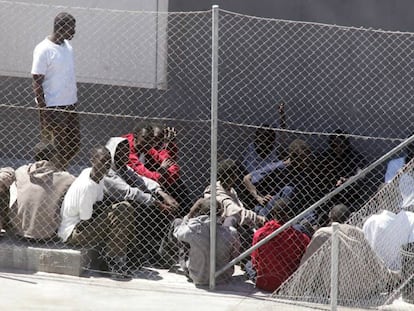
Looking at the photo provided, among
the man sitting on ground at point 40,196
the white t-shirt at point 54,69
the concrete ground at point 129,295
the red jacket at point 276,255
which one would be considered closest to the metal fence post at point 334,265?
the concrete ground at point 129,295

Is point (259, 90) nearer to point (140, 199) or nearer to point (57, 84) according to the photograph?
point (140, 199)

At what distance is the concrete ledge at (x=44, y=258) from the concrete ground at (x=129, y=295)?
7 cm

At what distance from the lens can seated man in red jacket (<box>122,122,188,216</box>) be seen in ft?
39.2

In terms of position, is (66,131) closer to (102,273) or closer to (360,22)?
(102,273)

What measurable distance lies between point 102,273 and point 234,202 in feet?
4.62

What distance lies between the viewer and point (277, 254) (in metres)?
11.1

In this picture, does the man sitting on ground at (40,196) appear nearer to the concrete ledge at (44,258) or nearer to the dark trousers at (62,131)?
the concrete ledge at (44,258)

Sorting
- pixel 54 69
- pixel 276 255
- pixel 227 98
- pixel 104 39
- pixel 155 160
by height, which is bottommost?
pixel 276 255

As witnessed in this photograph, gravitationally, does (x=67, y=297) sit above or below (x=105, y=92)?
below

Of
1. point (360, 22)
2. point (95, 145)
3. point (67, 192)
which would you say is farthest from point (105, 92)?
point (360, 22)

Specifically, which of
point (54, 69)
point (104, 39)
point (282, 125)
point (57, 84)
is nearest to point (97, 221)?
point (57, 84)

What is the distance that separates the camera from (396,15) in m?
12.6

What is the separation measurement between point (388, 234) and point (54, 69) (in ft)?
11.6

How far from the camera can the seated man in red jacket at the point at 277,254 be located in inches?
434
